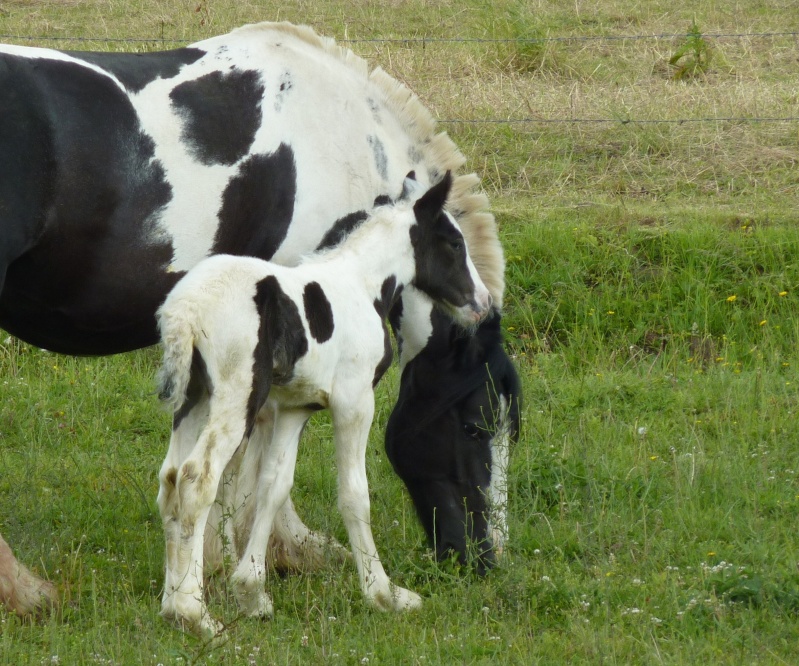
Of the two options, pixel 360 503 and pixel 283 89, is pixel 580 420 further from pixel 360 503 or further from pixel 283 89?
pixel 283 89

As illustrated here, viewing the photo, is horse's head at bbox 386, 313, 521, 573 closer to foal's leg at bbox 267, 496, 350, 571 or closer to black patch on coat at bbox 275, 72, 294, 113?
foal's leg at bbox 267, 496, 350, 571

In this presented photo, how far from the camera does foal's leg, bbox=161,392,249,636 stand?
12.3 feet

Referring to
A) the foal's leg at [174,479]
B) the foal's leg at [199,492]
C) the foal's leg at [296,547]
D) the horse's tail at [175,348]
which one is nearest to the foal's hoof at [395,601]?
the foal's leg at [296,547]

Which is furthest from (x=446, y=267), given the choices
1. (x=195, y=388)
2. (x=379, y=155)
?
(x=195, y=388)

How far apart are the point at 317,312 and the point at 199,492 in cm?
79

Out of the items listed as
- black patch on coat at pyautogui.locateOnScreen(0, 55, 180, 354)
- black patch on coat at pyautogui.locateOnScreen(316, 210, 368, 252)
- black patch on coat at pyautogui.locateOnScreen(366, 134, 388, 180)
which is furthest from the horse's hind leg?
black patch on coat at pyautogui.locateOnScreen(366, 134, 388, 180)

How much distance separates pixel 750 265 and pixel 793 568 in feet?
11.9

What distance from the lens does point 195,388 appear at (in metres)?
3.99

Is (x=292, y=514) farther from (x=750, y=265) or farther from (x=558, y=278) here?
(x=750, y=265)

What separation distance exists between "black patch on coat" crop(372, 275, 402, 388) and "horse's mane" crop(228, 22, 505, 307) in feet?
1.66

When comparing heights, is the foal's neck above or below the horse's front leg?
above

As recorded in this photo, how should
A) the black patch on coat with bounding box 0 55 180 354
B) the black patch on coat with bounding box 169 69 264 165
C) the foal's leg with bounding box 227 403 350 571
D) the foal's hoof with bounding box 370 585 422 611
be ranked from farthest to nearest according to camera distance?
1. the foal's leg with bounding box 227 403 350 571
2. the black patch on coat with bounding box 169 69 264 165
3. the foal's hoof with bounding box 370 585 422 611
4. the black patch on coat with bounding box 0 55 180 354

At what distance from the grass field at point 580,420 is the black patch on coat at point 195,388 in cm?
72

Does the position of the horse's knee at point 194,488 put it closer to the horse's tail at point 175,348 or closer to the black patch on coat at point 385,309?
the horse's tail at point 175,348
